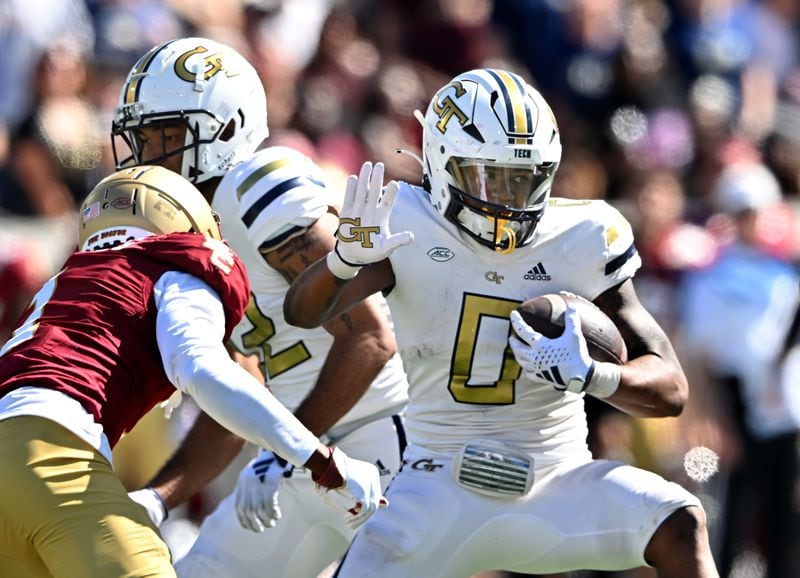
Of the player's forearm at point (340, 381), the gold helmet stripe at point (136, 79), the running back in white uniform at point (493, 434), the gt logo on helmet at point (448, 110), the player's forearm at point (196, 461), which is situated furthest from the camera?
the gold helmet stripe at point (136, 79)

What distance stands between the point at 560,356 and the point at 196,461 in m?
1.51

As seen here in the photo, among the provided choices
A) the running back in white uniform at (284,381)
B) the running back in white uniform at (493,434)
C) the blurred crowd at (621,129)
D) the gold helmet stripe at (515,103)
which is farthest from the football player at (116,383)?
the blurred crowd at (621,129)

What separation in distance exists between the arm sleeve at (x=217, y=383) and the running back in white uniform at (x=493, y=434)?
2.33 feet

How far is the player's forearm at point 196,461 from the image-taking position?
17.1ft

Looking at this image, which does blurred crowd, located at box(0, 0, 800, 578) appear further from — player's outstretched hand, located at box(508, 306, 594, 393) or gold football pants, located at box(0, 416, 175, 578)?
gold football pants, located at box(0, 416, 175, 578)

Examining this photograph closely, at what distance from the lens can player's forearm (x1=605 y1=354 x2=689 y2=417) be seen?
455 cm

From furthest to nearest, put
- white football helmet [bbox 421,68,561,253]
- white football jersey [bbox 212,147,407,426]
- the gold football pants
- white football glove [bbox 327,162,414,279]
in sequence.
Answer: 1. white football jersey [bbox 212,147,407,426]
2. white football helmet [bbox 421,68,561,253]
3. white football glove [bbox 327,162,414,279]
4. the gold football pants

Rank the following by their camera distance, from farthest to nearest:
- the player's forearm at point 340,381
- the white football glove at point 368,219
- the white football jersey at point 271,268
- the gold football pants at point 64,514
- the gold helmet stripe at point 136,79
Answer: the gold helmet stripe at point 136,79 < the white football jersey at point 271,268 < the player's forearm at point 340,381 < the white football glove at point 368,219 < the gold football pants at point 64,514

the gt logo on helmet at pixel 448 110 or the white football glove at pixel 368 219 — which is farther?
the gt logo on helmet at pixel 448 110

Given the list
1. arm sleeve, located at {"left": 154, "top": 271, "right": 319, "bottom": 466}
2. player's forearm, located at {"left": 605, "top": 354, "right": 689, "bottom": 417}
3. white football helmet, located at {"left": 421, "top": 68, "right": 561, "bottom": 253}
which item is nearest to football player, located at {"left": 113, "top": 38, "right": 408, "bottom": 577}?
white football helmet, located at {"left": 421, "top": 68, "right": 561, "bottom": 253}

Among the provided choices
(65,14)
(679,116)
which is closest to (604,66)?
(679,116)

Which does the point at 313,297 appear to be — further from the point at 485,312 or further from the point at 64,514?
the point at 64,514

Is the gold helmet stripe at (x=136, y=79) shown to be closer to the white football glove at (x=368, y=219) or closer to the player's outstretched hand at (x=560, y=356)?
the white football glove at (x=368, y=219)

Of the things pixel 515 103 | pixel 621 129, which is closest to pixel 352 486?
pixel 515 103
